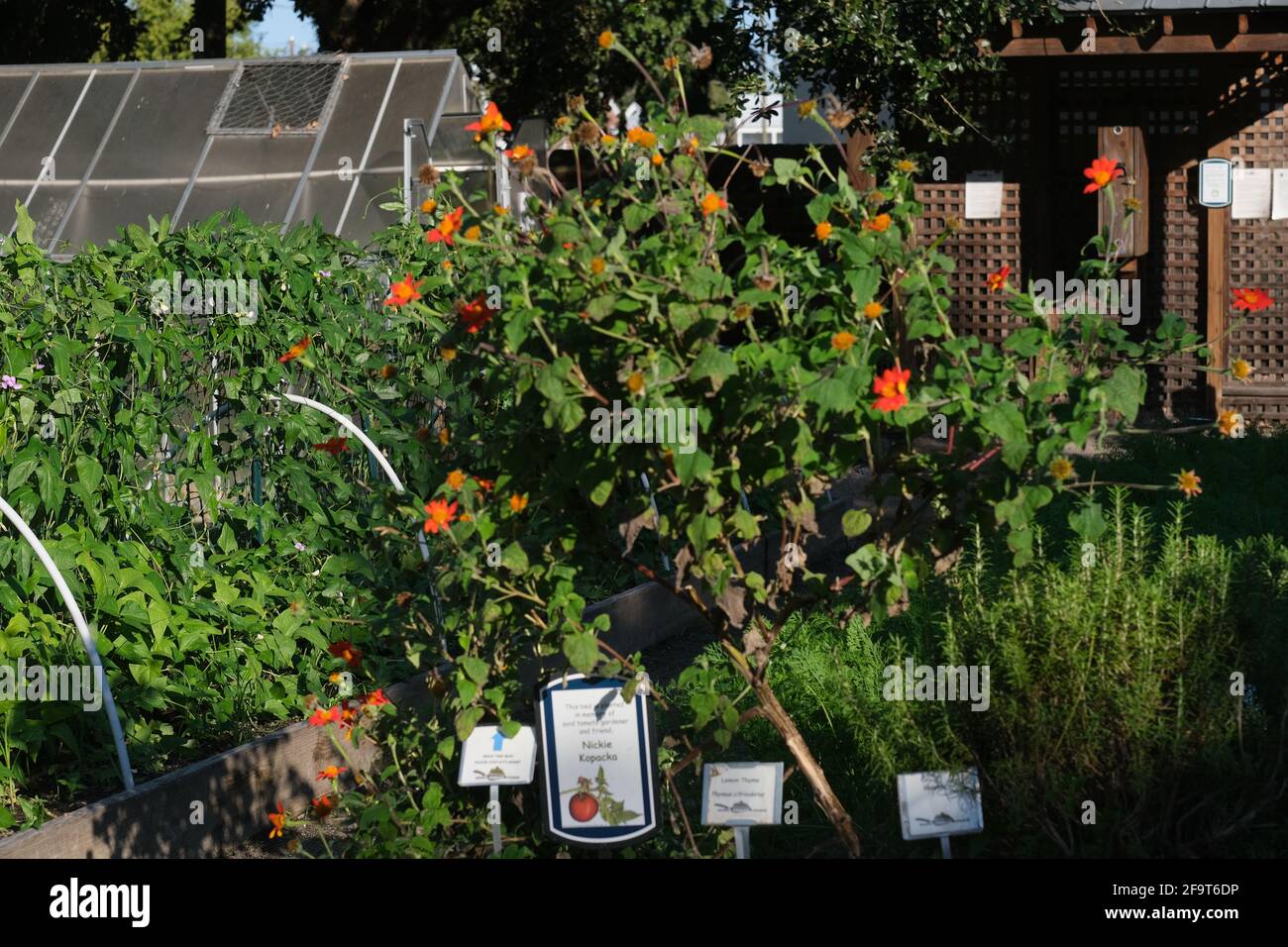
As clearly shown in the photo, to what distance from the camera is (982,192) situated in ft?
40.6

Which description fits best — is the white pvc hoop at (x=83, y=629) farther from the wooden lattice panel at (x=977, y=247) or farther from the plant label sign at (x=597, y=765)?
the wooden lattice panel at (x=977, y=247)

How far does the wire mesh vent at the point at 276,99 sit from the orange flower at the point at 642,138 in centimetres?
844

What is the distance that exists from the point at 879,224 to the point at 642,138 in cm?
51

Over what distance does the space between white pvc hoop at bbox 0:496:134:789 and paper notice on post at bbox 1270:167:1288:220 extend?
10719 mm

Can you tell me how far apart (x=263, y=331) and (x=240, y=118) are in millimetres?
6561

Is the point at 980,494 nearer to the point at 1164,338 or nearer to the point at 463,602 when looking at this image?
the point at 1164,338

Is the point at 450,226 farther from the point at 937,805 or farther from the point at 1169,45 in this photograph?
the point at 1169,45

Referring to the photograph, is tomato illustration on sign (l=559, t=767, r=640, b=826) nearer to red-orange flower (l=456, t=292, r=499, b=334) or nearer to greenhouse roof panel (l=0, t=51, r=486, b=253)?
red-orange flower (l=456, t=292, r=499, b=334)

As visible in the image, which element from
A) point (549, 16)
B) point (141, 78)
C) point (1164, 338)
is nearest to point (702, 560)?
point (1164, 338)

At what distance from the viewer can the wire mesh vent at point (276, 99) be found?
434 inches

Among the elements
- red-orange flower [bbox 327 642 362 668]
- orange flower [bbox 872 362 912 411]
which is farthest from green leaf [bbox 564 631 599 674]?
orange flower [bbox 872 362 912 411]

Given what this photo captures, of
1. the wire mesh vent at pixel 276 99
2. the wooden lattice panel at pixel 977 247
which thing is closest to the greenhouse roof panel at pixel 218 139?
the wire mesh vent at pixel 276 99

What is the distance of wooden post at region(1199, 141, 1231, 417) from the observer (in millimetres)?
12016

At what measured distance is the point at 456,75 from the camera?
35.9 feet
